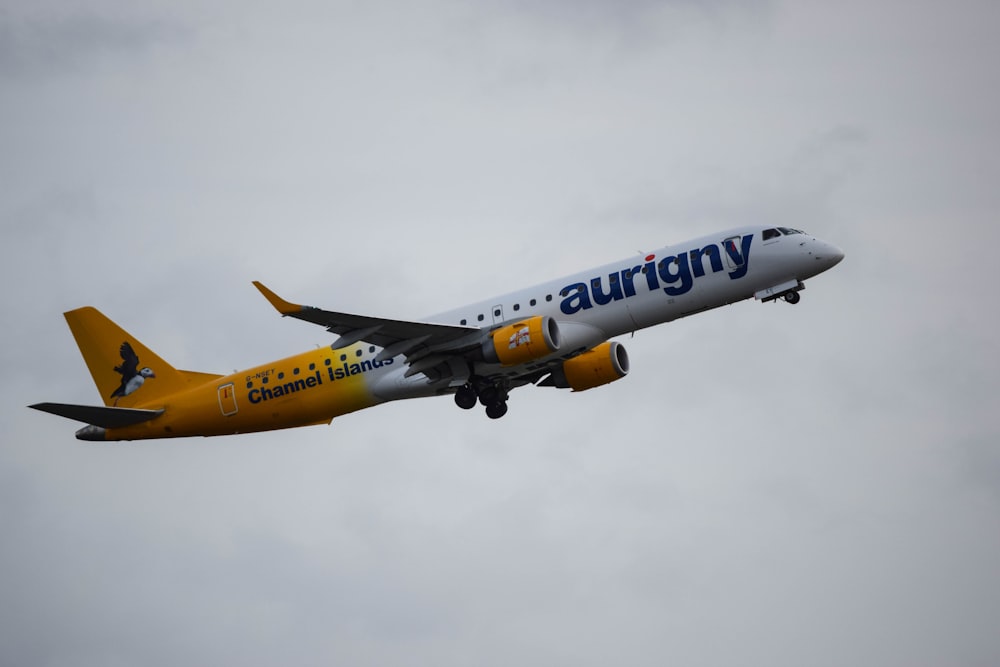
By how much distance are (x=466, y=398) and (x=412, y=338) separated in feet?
14.0

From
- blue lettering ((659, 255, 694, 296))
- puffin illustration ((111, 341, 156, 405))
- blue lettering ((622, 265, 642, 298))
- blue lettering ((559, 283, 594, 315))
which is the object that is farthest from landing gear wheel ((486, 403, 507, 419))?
puffin illustration ((111, 341, 156, 405))

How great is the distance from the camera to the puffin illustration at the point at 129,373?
199 ft

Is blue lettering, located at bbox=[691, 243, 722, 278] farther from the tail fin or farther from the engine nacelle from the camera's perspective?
the tail fin

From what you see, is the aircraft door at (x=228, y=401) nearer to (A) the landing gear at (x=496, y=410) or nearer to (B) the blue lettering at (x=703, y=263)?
(A) the landing gear at (x=496, y=410)

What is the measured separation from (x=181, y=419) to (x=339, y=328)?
12666 mm

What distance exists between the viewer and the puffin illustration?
2389 inches

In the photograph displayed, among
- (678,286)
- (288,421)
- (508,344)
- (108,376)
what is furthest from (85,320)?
(678,286)

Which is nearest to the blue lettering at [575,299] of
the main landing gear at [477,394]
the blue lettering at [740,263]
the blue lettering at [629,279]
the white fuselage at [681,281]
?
the white fuselage at [681,281]

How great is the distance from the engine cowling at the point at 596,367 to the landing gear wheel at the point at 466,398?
13.7 feet

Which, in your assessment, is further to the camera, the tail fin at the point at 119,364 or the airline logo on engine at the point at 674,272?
the tail fin at the point at 119,364

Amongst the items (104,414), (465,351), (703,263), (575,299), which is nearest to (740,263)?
(703,263)

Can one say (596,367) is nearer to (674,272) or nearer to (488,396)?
(488,396)

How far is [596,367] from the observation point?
56.3 metres

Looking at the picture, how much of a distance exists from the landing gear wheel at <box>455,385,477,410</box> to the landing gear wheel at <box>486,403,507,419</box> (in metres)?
1.41
